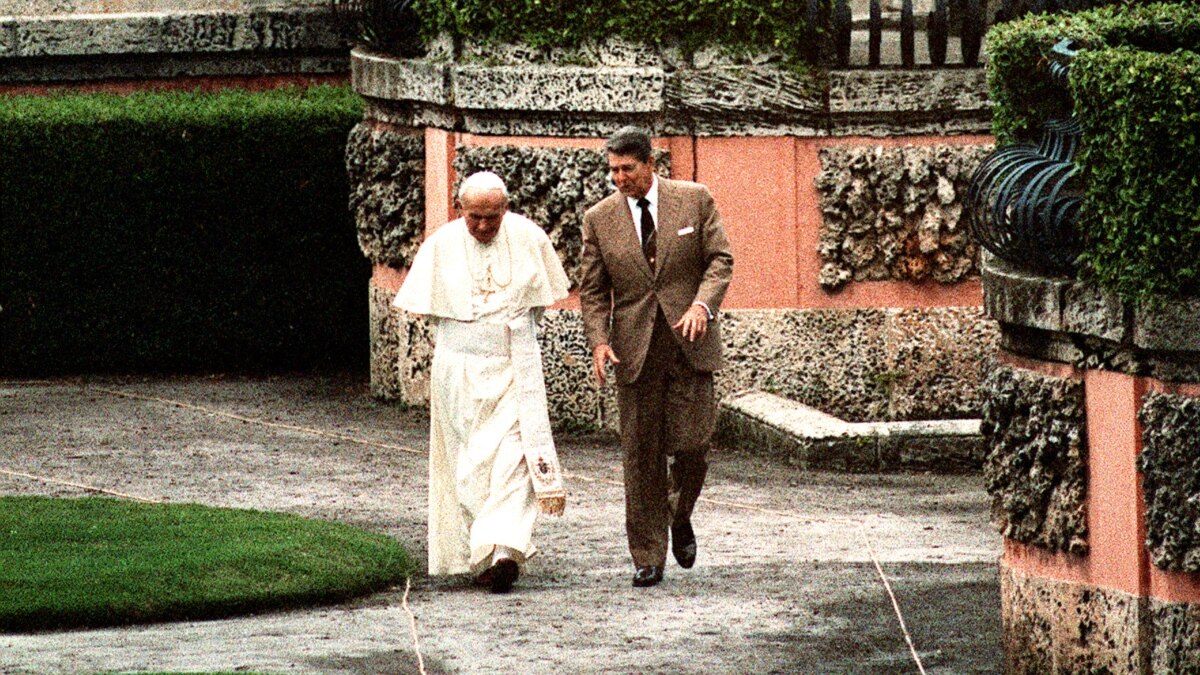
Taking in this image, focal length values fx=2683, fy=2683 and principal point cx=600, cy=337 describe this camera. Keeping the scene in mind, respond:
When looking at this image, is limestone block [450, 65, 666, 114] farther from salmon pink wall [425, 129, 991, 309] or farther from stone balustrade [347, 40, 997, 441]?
salmon pink wall [425, 129, 991, 309]

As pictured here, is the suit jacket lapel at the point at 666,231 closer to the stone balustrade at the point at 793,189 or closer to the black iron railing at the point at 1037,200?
the black iron railing at the point at 1037,200

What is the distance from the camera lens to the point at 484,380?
1034 centimetres

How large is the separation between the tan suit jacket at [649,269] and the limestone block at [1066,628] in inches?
89.1

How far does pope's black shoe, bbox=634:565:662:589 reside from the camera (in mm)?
10141

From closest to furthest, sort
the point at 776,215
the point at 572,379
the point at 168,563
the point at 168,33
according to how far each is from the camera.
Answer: the point at 168,563 < the point at 776,215 < the point at 572,379 < the point at 168,33

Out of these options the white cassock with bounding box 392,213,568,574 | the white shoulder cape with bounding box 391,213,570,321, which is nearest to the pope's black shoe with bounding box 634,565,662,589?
the white cassock with bounding box 392,213,568,574

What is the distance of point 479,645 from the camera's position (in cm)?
903

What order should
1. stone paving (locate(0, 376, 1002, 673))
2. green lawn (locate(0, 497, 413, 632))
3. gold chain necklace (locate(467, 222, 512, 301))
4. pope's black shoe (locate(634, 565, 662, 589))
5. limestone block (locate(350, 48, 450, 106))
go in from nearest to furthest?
stone paving (locate(0, 376, 1002, 673)) < green lawn (locate(0, 497, 413, 632)) < pope's black shoe (locate(634, 565, 662, 589)) < gold chain necklace (locate(467, 222, 512, 301)) < limestone block (locate(350, 48, 450, 106))

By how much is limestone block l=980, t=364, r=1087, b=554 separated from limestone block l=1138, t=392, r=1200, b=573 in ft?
1.20

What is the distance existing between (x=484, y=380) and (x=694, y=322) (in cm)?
88

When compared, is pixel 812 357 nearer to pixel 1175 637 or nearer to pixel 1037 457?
pixel 1037 457

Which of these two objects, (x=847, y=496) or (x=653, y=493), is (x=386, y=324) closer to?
(x=847, y=496)

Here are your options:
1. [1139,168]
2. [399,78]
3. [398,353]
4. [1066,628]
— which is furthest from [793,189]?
[1139,168]

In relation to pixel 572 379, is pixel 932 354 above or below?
above
